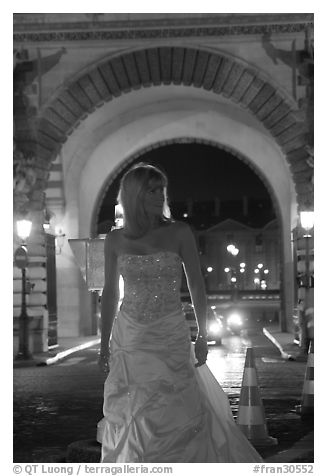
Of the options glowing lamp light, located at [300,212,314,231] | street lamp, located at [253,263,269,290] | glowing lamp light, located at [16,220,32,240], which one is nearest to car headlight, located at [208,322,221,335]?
glowing lamp light, located at [300,212,314,231]

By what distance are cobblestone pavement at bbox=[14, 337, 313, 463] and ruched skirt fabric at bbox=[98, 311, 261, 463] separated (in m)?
1.81

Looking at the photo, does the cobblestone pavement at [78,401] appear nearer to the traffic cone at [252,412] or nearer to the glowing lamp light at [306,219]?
the traffic cone at [252,412]

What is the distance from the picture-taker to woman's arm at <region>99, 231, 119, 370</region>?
622 cm

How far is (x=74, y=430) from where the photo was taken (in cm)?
959

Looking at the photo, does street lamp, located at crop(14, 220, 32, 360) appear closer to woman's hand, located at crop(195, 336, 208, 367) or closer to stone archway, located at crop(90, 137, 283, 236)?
stone archway, located at crop(90, 137, 283, 236)

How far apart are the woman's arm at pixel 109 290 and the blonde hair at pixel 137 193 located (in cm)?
21

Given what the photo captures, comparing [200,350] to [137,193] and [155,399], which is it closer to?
[155,399]

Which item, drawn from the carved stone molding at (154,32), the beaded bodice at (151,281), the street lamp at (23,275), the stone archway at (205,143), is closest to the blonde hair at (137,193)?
the beaded bodice at (151,281)

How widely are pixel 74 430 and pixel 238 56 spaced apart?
566 inches

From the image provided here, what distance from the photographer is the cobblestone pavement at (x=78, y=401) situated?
8.88 metres

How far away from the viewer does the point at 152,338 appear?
20.1ft

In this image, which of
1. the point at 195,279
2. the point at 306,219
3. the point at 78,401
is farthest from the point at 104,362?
the point at 306,219

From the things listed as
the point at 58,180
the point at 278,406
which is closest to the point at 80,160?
the point at 58,180

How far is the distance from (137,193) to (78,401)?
6653 mm
